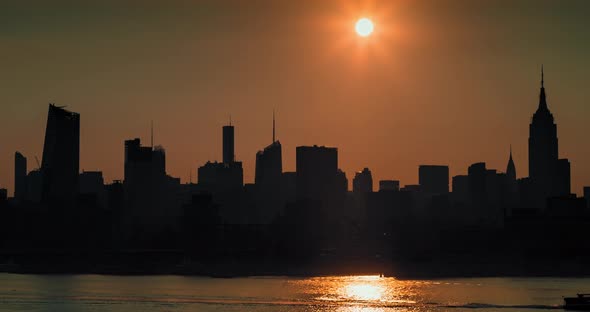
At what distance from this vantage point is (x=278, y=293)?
442ft

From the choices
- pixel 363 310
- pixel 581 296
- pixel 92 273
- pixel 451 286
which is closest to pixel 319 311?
pixel 363 310

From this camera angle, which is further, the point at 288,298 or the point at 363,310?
the point at 288,298

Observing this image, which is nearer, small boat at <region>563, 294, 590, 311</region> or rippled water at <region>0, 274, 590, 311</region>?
small boat at <region>563, 294, 590, 311</region>

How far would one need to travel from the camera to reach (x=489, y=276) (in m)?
179

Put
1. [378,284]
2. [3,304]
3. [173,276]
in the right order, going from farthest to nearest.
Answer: [173,276], [378,284], [3,304]

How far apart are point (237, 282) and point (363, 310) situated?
152 feet

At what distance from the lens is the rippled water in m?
117

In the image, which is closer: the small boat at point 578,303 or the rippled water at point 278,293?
the small boat at point 578,303

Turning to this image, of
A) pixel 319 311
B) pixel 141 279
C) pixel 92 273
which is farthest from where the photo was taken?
pixel 92 273

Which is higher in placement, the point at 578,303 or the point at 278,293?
the point at 278,293

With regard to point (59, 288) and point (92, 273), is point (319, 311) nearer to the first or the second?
point (59, 288)

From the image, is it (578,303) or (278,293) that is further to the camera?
(278,293)

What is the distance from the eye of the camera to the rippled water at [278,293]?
11706 cm

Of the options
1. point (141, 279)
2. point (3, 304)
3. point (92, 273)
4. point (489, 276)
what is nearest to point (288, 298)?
point (3, 304)
